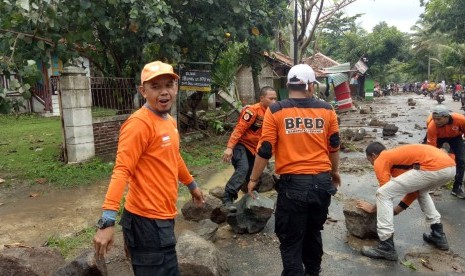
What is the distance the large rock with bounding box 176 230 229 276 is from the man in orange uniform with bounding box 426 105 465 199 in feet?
12.4

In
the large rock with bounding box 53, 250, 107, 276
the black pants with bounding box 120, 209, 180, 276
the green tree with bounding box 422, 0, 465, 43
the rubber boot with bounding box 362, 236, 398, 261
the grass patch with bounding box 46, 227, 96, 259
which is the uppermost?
the green tree with bounding box 422, 0, 465, 43

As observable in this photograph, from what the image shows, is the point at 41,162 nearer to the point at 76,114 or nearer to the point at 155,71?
the point at 76,114

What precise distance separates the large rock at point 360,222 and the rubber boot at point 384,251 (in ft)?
1.31

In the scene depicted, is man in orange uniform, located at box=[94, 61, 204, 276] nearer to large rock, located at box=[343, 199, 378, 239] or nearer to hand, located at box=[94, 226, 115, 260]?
hand, located at box=[94, 226, 115, 260]

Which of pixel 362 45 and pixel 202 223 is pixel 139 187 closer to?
pixel 202 223

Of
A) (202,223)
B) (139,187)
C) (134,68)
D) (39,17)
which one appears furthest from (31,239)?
(134,68)

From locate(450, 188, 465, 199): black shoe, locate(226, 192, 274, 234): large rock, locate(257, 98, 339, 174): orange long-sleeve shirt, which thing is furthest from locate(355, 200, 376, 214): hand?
locate(450, 188, 465, 199): black shoe

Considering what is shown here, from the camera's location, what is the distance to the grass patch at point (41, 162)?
727cm

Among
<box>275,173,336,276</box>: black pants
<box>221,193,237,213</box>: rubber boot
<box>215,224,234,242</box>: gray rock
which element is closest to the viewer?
<box>275,173,336,276</box>: black pants

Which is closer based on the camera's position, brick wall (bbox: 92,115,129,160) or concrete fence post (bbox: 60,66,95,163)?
concrete fence post (bbox: 60,66,95,163)

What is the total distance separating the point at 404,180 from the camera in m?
4.09

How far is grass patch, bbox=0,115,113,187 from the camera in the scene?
7270 millimetres

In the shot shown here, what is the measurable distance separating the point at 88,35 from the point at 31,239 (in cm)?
439

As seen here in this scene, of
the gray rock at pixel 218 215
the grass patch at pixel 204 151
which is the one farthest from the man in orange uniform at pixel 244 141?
the grass patch at pixel 204 151
